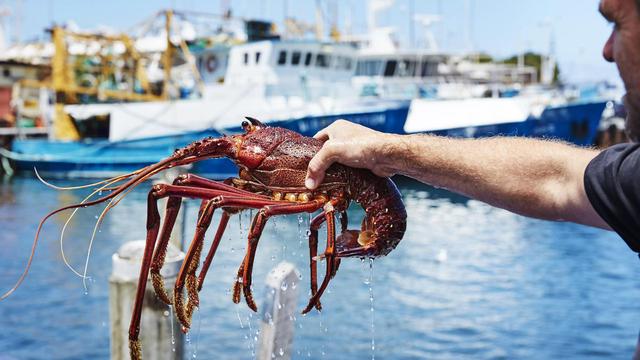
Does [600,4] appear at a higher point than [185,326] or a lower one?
higher

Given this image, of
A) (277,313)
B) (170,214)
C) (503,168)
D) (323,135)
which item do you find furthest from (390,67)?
(503,168)

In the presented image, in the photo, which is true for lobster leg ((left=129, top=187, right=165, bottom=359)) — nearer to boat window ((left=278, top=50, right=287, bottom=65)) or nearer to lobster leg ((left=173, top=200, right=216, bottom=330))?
lobster leg ((left=173, top=200, right=216, bottom=330))

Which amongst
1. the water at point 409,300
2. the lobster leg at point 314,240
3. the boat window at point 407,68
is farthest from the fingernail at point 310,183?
the boat window at point 407,68

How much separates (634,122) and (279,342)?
4.41m

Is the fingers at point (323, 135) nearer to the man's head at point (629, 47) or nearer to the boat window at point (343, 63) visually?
the man's head at point (629, 47)

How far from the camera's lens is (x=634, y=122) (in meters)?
1.94

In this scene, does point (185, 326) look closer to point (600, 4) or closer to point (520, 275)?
point (600, 4)

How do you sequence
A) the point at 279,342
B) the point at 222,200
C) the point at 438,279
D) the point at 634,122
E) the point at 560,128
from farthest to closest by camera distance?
the point at 560,128 → the point at 438,279 → the point at 279,342 → the point at 222,200 → the point at 634,122

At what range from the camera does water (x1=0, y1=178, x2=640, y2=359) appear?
10.7 meters

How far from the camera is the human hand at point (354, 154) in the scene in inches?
112

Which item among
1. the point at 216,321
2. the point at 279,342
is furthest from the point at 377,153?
the point at 216,321

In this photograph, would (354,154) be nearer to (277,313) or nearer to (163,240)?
(163,240)

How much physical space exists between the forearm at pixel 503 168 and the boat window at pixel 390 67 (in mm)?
36803

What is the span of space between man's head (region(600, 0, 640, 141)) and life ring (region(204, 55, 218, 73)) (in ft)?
111
